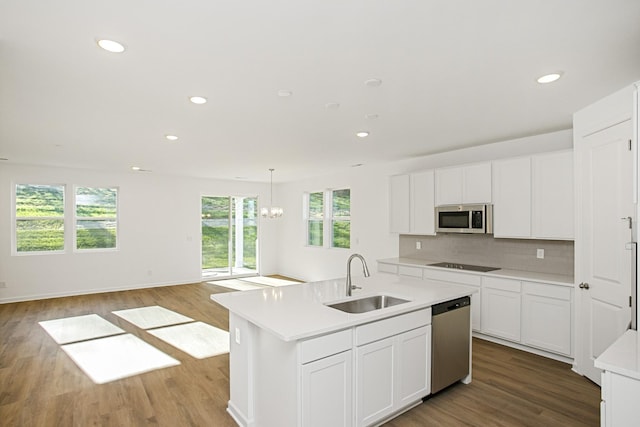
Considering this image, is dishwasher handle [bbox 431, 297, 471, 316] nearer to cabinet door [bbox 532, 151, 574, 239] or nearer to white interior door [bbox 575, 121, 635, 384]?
white interior door [bbox 575, 121, 635, 384]

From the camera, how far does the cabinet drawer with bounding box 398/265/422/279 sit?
4855 mm

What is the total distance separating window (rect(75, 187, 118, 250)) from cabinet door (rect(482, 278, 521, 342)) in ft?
23.4

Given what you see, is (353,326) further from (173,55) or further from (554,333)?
(554,333)

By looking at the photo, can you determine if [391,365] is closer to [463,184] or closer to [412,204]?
[463,184]

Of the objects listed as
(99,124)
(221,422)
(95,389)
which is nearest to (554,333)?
(221,422)

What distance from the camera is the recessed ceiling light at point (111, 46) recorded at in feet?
6.39

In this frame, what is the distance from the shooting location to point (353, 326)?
220cm

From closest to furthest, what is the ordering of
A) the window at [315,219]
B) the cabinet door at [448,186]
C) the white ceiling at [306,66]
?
the white ceiling at [306,66] < the cabinet door at [448,186] < the window at [315,219]

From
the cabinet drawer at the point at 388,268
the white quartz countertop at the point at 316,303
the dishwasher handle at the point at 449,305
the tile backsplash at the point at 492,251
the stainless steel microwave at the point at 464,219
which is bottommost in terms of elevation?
the cabinet drawer at the point at 388,268

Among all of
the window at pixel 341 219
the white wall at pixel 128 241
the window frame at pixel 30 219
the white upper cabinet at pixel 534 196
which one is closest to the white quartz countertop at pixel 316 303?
the white upper cabinet at pixel 534 196

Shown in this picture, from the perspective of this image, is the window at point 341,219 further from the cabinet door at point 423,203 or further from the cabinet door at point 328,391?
the cabinet door at point 328,391

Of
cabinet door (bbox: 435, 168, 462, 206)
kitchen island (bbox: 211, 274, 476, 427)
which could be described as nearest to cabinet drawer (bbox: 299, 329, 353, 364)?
kitchen island (bbox: 211, 274, 476, 427)

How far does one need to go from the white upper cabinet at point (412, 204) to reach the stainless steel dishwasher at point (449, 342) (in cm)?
209

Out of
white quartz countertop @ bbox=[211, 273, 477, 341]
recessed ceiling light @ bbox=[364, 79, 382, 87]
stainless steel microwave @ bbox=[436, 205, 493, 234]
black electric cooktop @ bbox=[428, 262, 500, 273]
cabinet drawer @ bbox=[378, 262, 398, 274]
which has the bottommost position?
cabinet drawer @ bbox=[378, 262, 398, 274]
